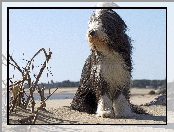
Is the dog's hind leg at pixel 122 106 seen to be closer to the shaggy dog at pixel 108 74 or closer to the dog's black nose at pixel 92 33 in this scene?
the shaggy dog at pixel 108 74

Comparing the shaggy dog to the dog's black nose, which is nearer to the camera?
the dog's black nose

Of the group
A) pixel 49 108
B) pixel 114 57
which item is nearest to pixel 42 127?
pixel 49 108

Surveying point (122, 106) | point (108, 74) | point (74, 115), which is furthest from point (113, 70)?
point (74, 115)

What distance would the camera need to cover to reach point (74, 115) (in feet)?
12.8

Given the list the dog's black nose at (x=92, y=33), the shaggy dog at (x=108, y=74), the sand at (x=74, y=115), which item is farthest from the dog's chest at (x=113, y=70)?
the dog's black nose at (x=92, y=33)

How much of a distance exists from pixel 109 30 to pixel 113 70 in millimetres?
286

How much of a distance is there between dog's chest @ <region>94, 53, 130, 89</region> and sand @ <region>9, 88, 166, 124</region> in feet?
0.42

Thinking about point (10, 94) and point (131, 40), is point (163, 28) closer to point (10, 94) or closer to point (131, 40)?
point (131, 40)

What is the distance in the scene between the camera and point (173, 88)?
12.8 feet

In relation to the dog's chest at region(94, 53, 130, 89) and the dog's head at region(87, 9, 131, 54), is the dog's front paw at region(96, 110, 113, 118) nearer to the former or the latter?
the dog's chest at region(94, 53, 130, 89)

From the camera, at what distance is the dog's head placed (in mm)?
3805

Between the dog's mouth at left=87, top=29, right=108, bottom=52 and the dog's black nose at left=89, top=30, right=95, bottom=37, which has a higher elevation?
the dog's black nose at left=89, top=30, right=95, bottom=37

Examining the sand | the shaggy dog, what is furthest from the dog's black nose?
the sand

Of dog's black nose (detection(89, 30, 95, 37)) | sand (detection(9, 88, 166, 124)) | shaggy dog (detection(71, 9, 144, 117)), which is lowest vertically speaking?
sand (detection(9, 88, 166, 124))
